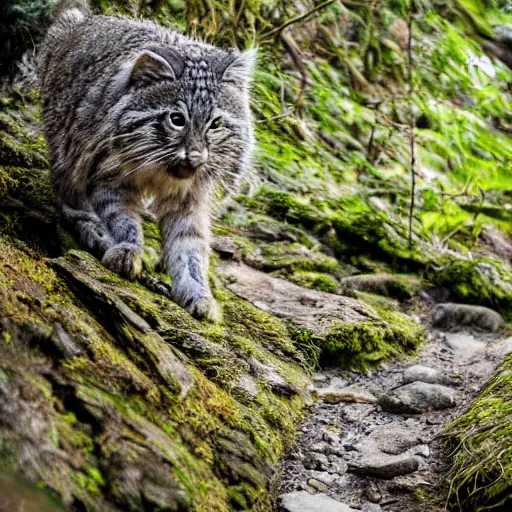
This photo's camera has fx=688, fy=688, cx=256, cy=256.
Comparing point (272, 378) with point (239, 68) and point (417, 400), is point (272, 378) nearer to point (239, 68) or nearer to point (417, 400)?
point (417, 400)

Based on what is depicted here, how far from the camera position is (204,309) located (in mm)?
3312

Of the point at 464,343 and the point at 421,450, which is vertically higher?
the point at 464,343

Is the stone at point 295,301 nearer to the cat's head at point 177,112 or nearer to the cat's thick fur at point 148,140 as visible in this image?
the cat's thick fur at point 148,140

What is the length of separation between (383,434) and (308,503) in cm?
76

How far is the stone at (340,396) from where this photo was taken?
333 centimetres

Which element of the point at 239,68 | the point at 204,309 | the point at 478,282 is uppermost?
the point at 239,68

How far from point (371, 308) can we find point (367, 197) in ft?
A: 7.37

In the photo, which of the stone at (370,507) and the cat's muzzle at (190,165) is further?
the cat's muzzle at (190,165)

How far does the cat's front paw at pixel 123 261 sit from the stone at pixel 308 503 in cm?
130

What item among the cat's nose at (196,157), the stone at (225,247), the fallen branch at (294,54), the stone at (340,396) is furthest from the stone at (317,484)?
the fallen branch at (294,54)

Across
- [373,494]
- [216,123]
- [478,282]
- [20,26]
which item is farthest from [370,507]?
[20,26]

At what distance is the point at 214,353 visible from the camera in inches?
111

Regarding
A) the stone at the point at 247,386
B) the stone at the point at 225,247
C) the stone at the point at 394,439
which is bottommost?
the stone at the point at 225,247

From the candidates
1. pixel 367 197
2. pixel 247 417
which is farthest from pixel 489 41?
pixel 247 417
